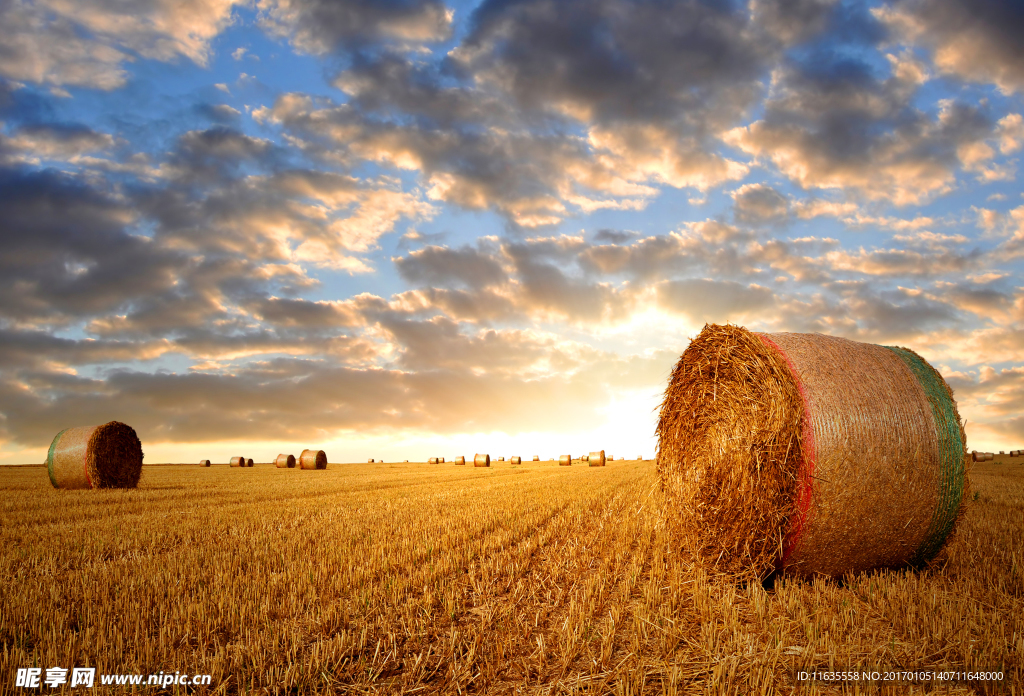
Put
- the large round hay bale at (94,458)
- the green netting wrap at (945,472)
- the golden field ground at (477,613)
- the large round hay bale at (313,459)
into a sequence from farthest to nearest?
the large round hay bale at (313,459) → the large round hay bale at (94,458) → the green netting wrap at (945,472) → the golden field ground at (477,613)

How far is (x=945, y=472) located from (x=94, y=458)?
21.4m

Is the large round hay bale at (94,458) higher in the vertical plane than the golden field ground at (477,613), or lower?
higher

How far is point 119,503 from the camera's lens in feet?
40.8

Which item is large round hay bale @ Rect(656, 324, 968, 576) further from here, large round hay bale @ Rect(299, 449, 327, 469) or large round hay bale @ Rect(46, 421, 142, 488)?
large round hay bale @ Rect(299, 449, 327, 469)

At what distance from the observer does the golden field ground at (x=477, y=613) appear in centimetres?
345

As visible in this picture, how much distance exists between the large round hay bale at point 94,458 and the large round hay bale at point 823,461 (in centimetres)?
1895

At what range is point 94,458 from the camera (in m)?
17.0

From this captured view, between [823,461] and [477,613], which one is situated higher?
[823,461]

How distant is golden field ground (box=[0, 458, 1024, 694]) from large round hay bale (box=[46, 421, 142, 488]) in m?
10.9

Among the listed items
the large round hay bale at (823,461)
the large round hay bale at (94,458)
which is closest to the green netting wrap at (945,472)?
the large round hay bale at (823,461)

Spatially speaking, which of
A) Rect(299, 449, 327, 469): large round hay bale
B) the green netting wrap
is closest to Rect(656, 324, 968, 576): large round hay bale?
the green netting wrap

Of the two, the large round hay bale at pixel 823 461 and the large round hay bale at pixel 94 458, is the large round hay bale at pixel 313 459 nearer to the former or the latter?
the large round hay bale at pixel 94 458

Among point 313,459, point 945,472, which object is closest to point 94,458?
point 313,459

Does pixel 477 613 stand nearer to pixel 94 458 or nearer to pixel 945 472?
pixel 945 472
